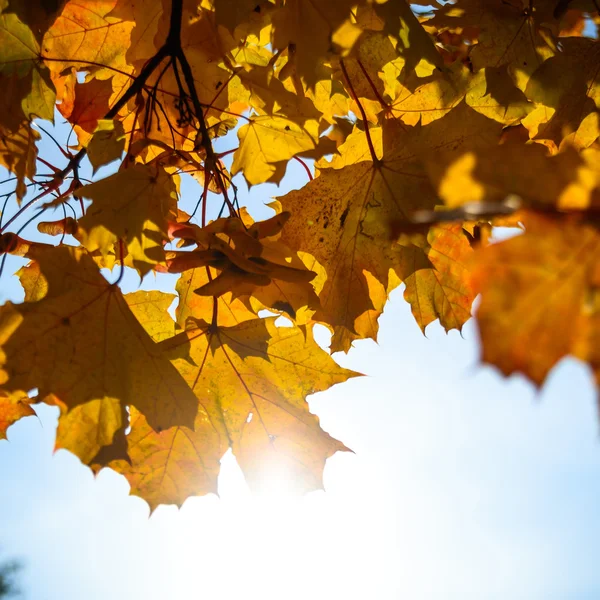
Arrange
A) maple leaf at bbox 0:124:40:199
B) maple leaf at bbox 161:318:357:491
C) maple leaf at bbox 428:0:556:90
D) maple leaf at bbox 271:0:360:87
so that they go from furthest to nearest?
maple leaf at bbox 428:0:556:90 < maple leaf at bbox 161:318:357:491 < maple leaf at bbox 0:124:40:199 < maple leaf at bbox 271:0:360:87

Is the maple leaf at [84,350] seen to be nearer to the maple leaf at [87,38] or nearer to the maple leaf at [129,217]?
the maple leaf at [129,217]

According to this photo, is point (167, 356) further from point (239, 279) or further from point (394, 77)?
point (394, 77)

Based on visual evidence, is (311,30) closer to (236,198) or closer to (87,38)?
(236,198)

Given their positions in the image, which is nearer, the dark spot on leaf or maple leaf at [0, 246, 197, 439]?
maple leaf at [0, 246, 197, 439]

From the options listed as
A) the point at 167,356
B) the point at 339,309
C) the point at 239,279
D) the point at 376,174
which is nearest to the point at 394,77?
the point at 376,174

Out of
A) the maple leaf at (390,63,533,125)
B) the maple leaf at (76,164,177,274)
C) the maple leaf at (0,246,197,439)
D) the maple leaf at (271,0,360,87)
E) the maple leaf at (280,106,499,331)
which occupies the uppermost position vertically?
the maple leaf at (390,63,533,125)

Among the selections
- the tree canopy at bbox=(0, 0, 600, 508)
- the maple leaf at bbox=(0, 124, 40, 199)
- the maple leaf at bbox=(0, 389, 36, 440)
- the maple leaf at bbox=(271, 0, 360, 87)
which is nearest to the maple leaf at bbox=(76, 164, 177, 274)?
the tree canopy at bbox=(0, 0, 600, 508)

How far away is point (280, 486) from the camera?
3.98 feet

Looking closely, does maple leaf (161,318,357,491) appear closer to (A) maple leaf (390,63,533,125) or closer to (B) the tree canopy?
(B) the tree canopy

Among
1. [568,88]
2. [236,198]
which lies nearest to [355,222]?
[236,198]

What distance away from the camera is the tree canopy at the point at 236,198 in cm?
99

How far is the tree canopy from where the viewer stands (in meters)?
0.99

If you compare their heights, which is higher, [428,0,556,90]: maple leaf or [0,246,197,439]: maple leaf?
[428,0,556,90]: maple leaf

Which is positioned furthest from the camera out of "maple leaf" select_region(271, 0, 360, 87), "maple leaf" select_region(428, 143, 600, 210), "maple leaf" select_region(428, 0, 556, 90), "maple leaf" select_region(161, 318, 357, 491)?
"maple leaf" select_region(428, 0, 556, 90)
